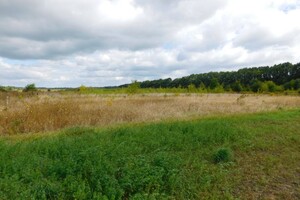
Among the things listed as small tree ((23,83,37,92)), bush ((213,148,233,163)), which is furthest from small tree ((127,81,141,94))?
bush ((213,148,233,163))

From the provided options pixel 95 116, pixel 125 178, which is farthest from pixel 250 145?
pixel 95 116

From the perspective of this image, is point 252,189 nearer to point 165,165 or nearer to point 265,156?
point 165,165

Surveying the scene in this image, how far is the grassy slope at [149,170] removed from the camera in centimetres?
378

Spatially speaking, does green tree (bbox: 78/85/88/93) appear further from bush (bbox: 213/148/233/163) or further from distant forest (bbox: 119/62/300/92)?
distant forest (bbox: 119/62/300/92)

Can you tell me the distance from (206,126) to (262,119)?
13.3 feet

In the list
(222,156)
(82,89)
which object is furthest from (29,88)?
(222,156)

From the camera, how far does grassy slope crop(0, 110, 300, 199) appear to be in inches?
149

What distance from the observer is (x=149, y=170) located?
14.6 feet

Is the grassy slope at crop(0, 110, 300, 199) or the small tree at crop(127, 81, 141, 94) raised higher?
the small tree at crop(127, 81, 141, 94)

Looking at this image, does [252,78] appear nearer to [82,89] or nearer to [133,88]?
[133,88]

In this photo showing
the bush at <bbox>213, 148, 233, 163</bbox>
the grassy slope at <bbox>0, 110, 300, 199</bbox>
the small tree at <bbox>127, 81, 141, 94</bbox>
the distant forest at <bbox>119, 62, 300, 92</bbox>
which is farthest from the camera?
the distant forest at <bbox>119, 62, 300, 92</bbox>

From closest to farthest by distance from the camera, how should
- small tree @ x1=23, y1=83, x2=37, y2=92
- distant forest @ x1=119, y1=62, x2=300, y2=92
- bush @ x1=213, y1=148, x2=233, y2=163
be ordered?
1. bush @ x1=213, y1=148, x2=233, y2=163
2. small tree @ x1=23, y1=83, x2=37, y2=92
3. distant forest @ x1=119, y1=62, x2=300, y2=92

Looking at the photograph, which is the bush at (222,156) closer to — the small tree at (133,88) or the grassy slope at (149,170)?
the grassy slope at (149,170)

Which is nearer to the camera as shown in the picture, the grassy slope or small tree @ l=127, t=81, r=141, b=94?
the grassy slope
